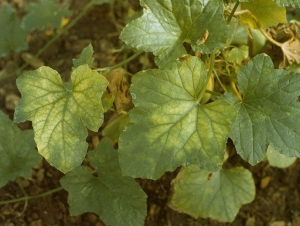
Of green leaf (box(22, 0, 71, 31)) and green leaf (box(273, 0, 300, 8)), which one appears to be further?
green leaf (box(22, 0, 71, 31))

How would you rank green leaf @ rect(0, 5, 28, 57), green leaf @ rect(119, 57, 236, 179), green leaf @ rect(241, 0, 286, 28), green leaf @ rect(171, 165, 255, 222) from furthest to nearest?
1. green leaf @ rect(0, 5, 28, 57)
2. green leaf @ rect(171, 165, 255, 222)
3. green leaf @ rect(241, 0, 286, 28)
4. green leaf @ rect(119, 57, 236, 179)

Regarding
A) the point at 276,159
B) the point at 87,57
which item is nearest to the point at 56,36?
the point at 87,57

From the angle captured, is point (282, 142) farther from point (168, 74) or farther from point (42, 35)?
point (42, 35)

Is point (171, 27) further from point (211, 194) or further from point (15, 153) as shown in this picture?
point (15, 153)

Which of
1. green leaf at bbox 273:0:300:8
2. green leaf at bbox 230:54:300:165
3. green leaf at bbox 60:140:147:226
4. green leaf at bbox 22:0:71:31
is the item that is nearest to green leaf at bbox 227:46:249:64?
green leaf at bbox 230:54:300:165

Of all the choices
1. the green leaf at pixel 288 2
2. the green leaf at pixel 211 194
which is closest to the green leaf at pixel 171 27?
the green leaf at pixel 288 2

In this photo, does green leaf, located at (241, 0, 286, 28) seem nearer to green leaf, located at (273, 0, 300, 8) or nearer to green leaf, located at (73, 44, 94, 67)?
green leaf, located at (273, 0, 300, 8)

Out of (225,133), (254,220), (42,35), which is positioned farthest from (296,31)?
(42,35)
